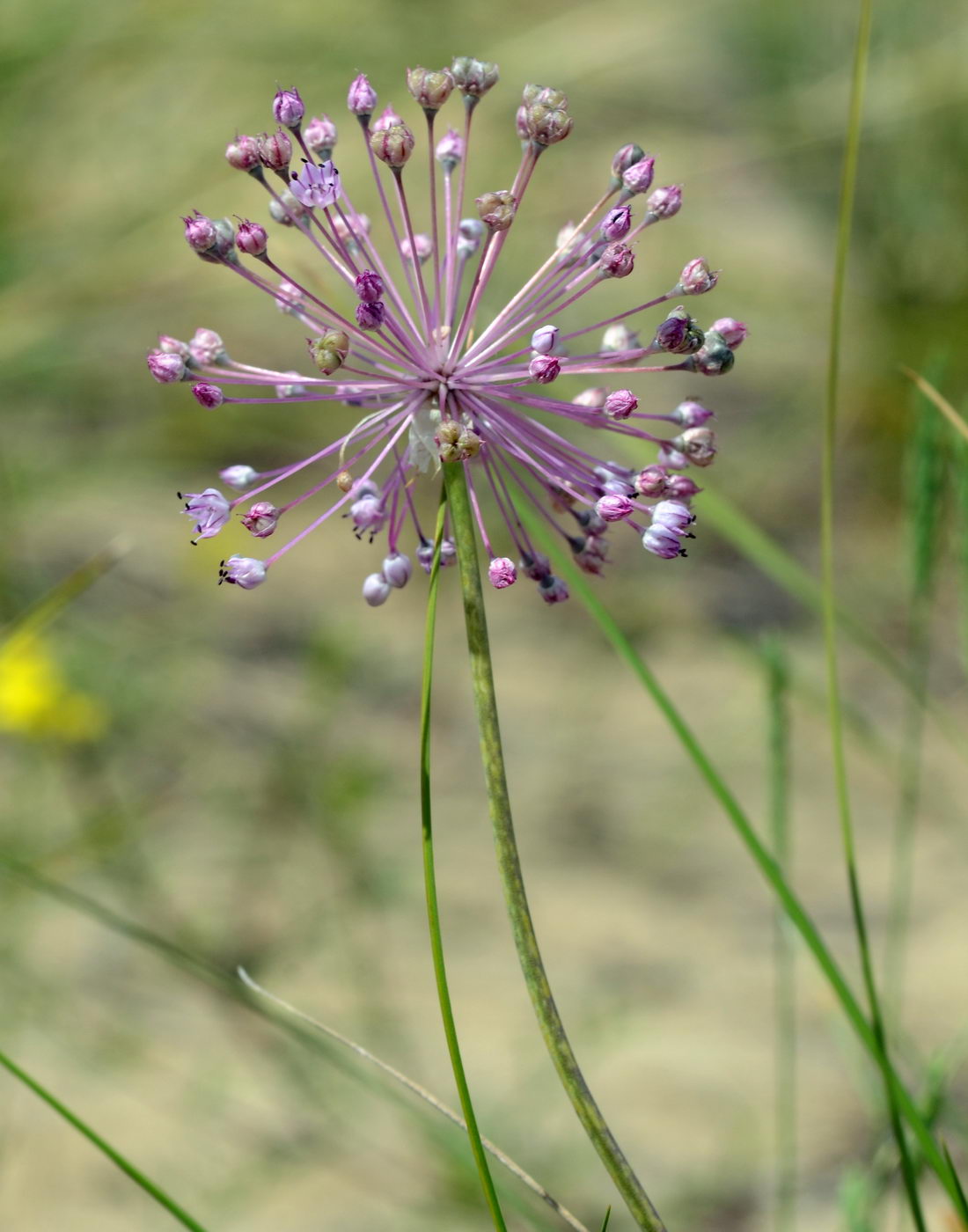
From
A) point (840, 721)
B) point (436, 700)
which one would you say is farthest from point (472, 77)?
point (436, 700)

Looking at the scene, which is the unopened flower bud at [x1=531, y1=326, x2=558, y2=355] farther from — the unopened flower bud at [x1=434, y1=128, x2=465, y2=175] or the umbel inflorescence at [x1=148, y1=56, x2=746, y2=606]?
the unopened flower bud at [x1=434, y1=128, x2=465, y2=175]

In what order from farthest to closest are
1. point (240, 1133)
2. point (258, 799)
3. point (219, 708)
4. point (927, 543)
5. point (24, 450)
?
point (24, 450) → point (219, 708) → point (258, 799) → point (240, 1133) → point (927, 543)

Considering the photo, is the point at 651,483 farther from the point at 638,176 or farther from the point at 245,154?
the point at 245,154

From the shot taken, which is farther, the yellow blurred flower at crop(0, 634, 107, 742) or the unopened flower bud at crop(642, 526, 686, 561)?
the yellow blurred flower at crop(0, 634, 107, 742)

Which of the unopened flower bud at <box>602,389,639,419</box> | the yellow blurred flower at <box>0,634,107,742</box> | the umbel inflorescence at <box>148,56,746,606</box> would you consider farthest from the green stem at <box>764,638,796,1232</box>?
the yellow blurred flower at <box>0,634,107,742</box>

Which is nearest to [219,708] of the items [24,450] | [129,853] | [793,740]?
[129,853]

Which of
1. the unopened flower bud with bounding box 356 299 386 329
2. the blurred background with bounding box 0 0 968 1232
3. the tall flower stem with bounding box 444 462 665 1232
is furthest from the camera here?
the blurred background with bounding box 0 0 968 1232

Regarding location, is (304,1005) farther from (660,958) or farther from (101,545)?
(101,545)

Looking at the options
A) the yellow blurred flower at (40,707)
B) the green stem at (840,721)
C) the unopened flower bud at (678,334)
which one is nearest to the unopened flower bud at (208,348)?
the unopened flower bud at (678,334)

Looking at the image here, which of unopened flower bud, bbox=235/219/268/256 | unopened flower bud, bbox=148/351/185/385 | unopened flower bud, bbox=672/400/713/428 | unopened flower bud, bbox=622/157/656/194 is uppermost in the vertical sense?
unopened flower bud, bbox=622/157/656/194
